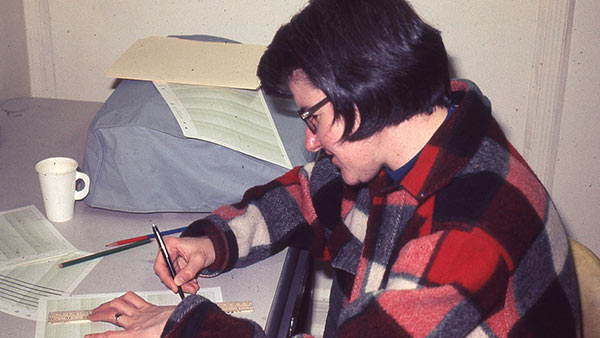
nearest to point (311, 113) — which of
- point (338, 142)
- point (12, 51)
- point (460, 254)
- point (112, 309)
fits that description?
point (338, 142)

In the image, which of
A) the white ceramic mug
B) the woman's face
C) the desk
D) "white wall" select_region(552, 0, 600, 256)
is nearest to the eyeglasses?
the woman's face

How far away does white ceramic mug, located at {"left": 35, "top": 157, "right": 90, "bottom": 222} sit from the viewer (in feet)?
3.75

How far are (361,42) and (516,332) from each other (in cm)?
41

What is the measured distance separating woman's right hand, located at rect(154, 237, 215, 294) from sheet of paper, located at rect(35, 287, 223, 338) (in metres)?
0.02

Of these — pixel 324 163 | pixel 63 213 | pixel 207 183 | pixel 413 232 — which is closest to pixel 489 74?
pixel 324 163

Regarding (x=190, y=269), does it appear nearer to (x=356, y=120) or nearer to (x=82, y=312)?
(x=82, y=312)

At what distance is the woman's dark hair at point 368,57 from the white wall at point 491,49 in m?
0.84

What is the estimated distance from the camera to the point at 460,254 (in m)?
0.75

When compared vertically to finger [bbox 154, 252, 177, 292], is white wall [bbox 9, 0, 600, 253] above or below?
above

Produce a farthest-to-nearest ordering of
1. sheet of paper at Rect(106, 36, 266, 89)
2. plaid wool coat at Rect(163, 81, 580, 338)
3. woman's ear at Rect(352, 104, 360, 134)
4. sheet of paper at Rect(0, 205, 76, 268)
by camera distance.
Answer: sheet of paper at Rect(106, 36, 266, 89) → sheet of paper at Rect(0, 205, 76, 268) → woman's ear at Rect(352, 104, 360, 134) → plaid wool coat at Rect(163, 81, 580, 338)

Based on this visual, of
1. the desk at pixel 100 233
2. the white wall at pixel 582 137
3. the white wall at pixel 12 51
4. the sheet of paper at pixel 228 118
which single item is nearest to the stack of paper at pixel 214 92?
the sheet of paper at pixel 228 118

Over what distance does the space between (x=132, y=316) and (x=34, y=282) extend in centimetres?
20

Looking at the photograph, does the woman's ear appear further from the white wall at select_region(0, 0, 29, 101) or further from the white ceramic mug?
the white wall at select_region(0, 0, 29, 101)

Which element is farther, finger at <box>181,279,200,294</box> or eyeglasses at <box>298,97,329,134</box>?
finger at <box>181,279,200,294</box>
